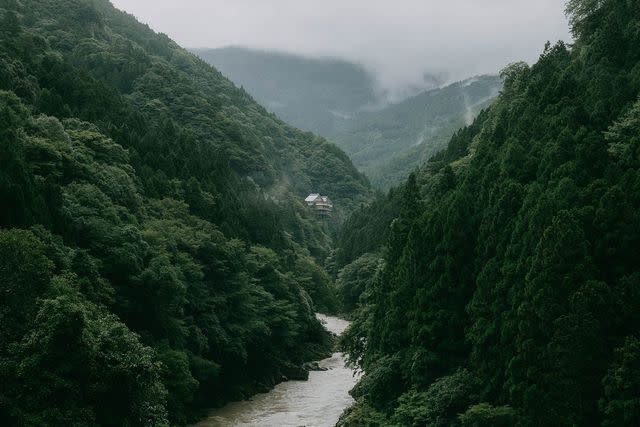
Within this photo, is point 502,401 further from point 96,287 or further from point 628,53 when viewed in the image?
point 96,287

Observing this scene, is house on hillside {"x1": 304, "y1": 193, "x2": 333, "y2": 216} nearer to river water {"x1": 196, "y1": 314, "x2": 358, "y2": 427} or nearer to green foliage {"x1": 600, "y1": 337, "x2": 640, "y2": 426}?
river water {"x1": 196, "y1": 314, "x2": 358, "y2": 427}

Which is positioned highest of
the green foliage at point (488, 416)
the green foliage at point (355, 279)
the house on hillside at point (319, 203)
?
the house on hillside at point (319, 203)

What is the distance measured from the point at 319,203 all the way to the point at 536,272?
416ft

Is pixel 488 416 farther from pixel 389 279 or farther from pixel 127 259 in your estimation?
pixel 127 259

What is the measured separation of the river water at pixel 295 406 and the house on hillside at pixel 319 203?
8988 cm

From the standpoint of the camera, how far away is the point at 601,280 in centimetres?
2291

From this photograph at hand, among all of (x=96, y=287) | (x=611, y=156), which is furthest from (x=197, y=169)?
(x=611, y=156)

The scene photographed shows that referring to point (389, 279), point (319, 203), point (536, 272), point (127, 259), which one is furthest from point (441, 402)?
point (319, 203)

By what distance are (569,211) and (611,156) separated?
3.51m

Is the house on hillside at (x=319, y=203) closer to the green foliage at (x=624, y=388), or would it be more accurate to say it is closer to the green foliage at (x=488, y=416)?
the green foliage at (x=488, y=416)

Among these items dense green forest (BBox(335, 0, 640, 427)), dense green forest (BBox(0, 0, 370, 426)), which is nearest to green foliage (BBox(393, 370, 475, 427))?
dense green forest (BBox(335, 0, 640, 427))

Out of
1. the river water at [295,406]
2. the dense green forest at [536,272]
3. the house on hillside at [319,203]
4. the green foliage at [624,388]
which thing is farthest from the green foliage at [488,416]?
the house on hillside at [319,203]

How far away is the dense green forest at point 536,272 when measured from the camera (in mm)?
21906

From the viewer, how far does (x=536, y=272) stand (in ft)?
78.4
